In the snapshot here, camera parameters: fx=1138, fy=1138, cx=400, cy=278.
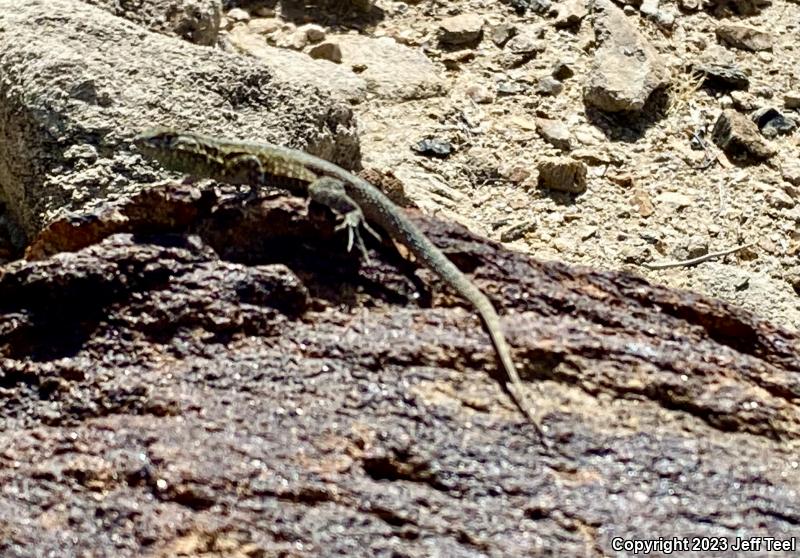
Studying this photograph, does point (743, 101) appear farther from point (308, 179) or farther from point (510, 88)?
point (308, 179)

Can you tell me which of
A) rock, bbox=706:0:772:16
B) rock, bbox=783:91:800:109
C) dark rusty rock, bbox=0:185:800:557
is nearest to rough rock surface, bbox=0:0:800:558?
dark rusty rock, bbox=0:185:800:557

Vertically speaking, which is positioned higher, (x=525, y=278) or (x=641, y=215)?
(x=525, y=278)

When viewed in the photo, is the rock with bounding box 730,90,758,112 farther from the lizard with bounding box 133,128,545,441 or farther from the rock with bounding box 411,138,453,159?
the lizard with bounding box 133,128,545,441

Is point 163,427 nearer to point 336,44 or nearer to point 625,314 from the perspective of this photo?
point 625,314

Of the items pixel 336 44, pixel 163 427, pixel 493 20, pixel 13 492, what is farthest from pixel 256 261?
pixel 493 20

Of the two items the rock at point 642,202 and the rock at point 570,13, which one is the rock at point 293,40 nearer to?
the rock at point 570,13
